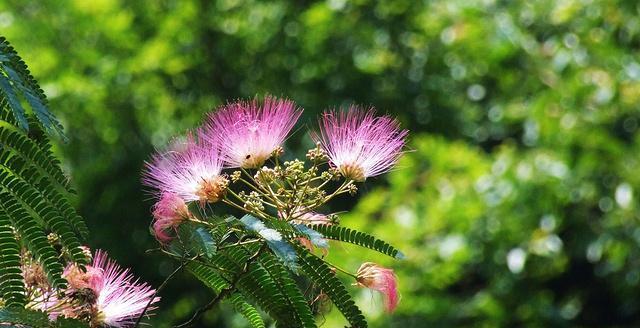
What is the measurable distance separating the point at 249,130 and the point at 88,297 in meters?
0.35

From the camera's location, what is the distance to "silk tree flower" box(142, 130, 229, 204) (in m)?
1.98

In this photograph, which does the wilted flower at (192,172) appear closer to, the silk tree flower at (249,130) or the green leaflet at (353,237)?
the silk tree flower at (249,130)

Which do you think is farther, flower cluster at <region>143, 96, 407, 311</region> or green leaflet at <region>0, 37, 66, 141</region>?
flower cluster at <region>143, 96, 407, 311</region>

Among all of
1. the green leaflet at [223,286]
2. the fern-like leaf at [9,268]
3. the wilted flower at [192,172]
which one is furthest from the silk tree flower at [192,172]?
the fern-like leaf at [9,268]

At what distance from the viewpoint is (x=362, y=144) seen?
6.76 feet

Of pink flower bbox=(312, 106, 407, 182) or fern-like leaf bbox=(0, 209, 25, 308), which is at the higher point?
pink flower bbox=(312, 106, 407, 182)

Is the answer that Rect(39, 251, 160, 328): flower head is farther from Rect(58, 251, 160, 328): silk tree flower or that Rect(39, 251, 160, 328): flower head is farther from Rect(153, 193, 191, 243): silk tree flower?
Rect(153, 193, 191, 243): silk tree flower

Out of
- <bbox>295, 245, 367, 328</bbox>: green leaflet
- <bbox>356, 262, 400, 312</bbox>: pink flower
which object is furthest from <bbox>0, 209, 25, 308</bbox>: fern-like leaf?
<bbox>356, 262, 400, 312</bbox>: pink flower

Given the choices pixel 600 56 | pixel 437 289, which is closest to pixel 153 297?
pixel 437 289

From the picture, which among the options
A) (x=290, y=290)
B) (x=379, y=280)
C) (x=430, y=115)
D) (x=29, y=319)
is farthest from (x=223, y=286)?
(x=430, y=115)

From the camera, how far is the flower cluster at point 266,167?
6.30 ft

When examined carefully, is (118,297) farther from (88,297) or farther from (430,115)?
(430,115)

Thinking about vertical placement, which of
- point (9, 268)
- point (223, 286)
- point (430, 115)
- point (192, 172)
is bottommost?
point (9, 268)

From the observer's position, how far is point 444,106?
9766 mm
